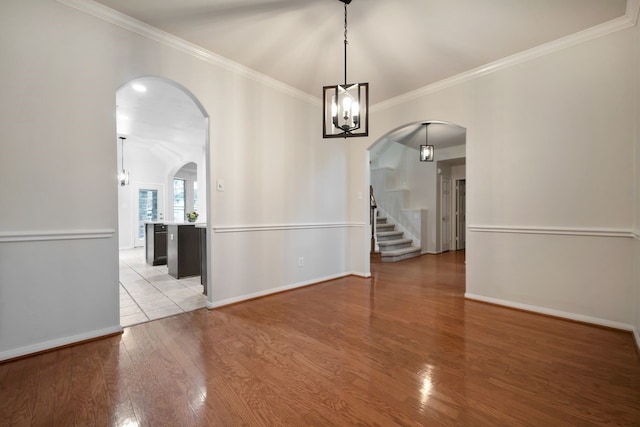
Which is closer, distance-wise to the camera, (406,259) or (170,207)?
(406,259)

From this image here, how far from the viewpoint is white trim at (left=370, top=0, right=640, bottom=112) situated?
2322 mm

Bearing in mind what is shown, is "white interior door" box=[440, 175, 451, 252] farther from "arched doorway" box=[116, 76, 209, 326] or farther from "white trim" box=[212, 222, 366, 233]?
"arched doorway" box=[116, 76, 209, 326]

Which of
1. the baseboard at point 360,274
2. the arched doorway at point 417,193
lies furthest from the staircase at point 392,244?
the baseboard at point 360,274

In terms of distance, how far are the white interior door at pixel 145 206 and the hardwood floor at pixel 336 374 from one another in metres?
7.04

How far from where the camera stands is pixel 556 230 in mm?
2676

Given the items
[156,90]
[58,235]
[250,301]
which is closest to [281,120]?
[156,90]

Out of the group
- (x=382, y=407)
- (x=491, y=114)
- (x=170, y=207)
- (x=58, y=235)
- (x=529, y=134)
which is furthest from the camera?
(x=170, y=207)

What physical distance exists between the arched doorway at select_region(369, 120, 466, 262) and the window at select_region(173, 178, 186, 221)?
692 cm

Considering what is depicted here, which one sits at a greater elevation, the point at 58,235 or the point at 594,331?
the point at 58,235

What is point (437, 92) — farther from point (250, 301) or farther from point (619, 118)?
point (250, 301)

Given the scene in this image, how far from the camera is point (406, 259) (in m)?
6.25

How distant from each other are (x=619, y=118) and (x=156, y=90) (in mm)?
5193

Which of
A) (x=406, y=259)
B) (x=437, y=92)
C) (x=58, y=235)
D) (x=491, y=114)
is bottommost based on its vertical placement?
(x=406, y=259)

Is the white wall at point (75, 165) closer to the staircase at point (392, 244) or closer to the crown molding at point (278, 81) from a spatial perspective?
the crown molding at point (278, 81)
